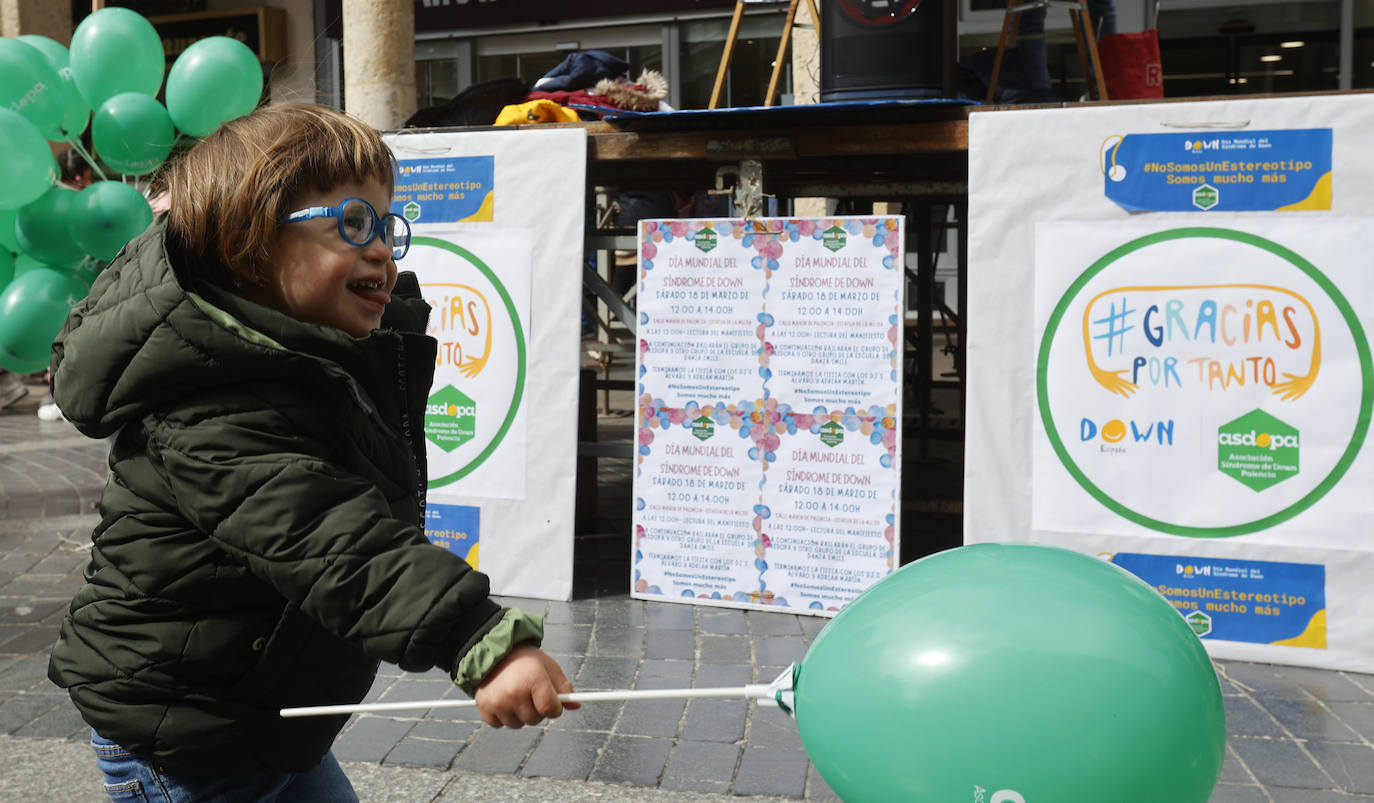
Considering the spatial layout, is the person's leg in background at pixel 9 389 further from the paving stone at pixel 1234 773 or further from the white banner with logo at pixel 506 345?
the paving stone at pixel 1234 773

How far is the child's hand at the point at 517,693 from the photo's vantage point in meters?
1.50

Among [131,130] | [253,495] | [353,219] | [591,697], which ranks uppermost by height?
[131,130]

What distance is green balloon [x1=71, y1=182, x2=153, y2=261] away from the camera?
5.87 meters

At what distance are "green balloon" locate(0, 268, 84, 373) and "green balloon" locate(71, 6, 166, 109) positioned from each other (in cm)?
Answer: 92

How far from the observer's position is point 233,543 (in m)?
1.60

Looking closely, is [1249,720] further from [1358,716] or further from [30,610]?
[30,610]

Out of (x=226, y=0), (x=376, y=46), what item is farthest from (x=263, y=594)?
(x=226, y=0)

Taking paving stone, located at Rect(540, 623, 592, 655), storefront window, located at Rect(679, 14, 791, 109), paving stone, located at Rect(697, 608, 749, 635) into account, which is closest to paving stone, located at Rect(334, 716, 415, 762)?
paving stone, located at Rect(540, 623, 592, 655)

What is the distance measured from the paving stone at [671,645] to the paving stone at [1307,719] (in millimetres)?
1927

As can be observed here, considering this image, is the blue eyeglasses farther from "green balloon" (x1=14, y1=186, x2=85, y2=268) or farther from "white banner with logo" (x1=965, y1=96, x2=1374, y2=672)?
"green balloon" (x1=14, y1=186, x2=85, y2=268)

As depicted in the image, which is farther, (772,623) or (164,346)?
(772,623)

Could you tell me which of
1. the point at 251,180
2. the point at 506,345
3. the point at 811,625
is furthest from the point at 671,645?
the point at 251,180

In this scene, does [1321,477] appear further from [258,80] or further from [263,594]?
[258,80]

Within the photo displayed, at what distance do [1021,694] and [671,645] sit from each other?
3285mm
